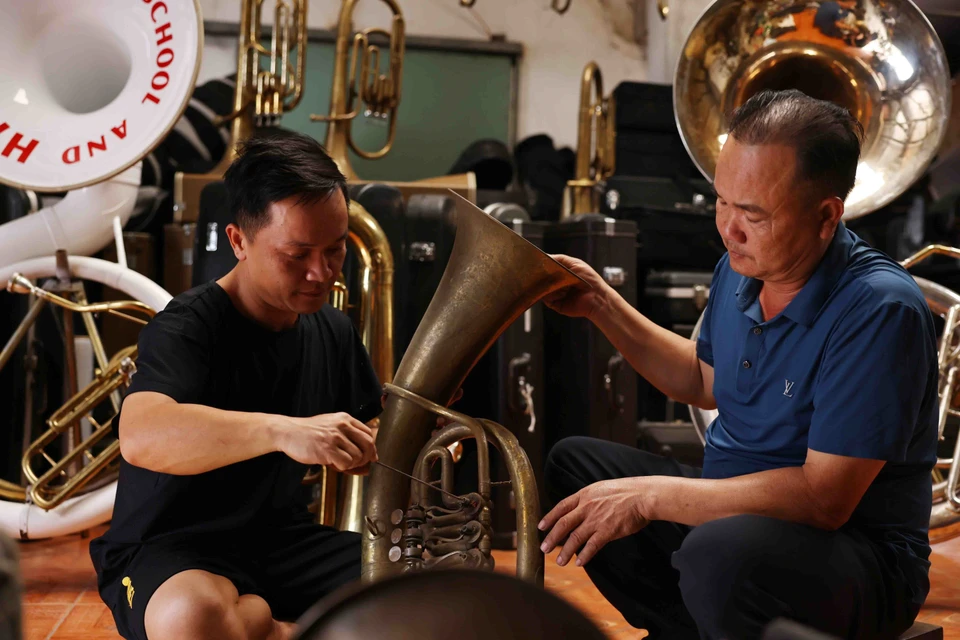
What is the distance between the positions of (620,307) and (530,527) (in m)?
0.66

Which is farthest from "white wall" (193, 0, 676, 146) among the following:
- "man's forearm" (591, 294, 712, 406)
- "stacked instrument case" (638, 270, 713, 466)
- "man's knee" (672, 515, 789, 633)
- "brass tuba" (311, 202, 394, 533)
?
"man's knee" (672, 515, 789, 633)

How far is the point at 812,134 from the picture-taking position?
5.72ft

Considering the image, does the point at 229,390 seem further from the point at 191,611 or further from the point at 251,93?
the point at 251,93

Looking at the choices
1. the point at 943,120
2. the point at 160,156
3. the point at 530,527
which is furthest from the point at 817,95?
the point at 160,156

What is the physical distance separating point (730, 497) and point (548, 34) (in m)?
4.68

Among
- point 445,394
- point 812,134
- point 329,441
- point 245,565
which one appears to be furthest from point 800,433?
point 245,565

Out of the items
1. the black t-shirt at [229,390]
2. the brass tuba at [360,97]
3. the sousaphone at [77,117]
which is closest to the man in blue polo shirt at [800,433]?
the black t-shirt at [229,390]

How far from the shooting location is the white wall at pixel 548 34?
5.75 meters

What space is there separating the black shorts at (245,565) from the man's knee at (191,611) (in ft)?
0.12

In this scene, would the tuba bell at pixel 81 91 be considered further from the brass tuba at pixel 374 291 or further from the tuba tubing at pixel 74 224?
the brass tuba at pixel 374 291

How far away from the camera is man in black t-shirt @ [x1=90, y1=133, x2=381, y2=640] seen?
5.64 feet

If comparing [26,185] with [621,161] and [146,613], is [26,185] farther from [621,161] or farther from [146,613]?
[621,161]

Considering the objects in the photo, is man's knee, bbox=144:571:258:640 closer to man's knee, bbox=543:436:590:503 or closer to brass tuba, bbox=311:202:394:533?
man's knee, bbox=543:436:590:503

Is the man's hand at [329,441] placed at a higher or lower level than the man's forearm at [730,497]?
higher
